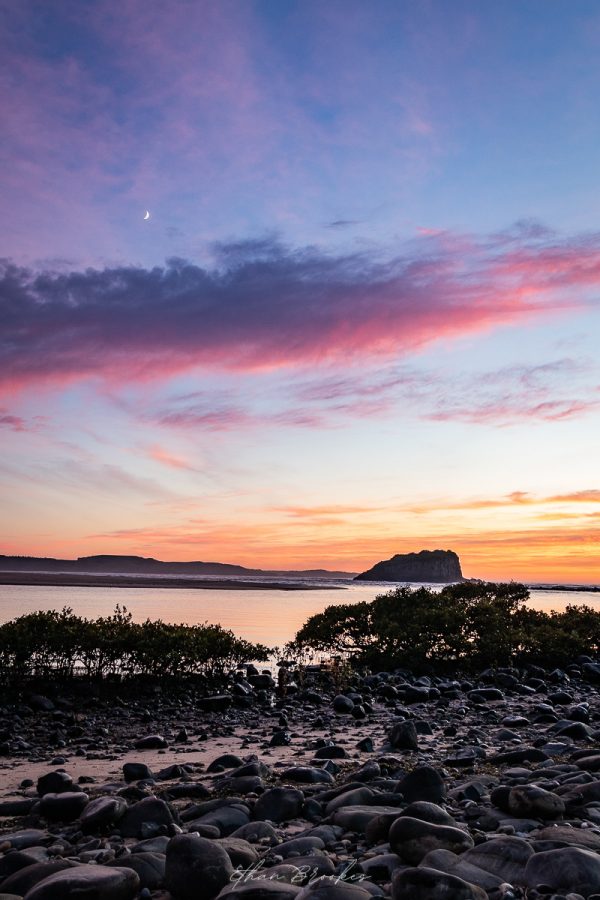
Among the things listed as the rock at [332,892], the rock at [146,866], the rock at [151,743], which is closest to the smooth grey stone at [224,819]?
the rock at [146,866]

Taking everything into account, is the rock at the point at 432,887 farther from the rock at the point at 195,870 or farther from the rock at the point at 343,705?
the rock at the point at 343,705

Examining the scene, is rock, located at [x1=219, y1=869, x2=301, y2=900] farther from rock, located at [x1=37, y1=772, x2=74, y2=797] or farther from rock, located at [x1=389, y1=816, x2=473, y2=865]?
rock, located at [x1=37, y1=772, x2=74, y2=797]

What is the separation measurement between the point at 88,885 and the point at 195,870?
28.9 inches

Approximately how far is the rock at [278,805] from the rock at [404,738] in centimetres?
386

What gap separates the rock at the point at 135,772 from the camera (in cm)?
890

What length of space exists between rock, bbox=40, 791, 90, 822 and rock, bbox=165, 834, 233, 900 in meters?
2.46

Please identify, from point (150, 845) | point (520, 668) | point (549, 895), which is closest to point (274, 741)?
point (150, 845)

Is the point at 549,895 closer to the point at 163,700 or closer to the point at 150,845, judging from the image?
the point at 150,845

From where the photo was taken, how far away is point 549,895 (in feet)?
14.9

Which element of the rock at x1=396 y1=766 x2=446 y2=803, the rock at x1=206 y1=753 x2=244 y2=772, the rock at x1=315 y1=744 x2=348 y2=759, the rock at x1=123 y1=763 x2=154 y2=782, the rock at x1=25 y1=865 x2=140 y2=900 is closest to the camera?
the rock at x1=25 y1=865 x2=140 y2=900

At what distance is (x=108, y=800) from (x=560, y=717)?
942 cm

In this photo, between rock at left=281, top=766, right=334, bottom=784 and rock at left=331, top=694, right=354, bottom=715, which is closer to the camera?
rock at left=281, top=766, right=334, bottom=784

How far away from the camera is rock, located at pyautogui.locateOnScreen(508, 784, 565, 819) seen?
6.45 meters

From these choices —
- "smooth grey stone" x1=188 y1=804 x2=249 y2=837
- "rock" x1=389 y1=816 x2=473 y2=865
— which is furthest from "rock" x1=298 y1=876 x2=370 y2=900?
"smooth grey stone" x1=188 y1=804 x2=249 y2=837
